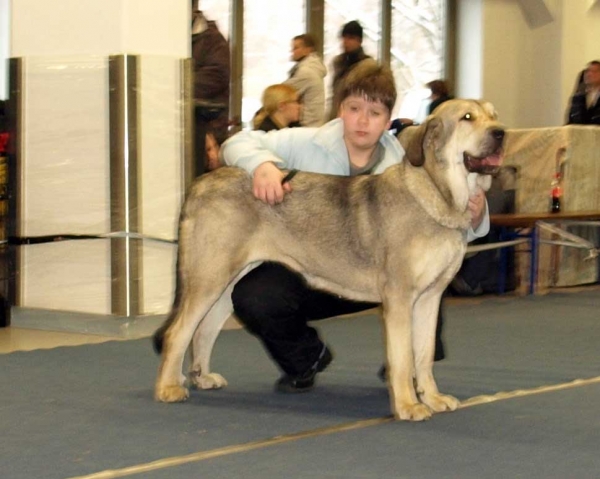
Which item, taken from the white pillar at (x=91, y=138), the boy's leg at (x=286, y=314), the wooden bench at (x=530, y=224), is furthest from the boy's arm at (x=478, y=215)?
the wooden bench at (x=530, y=224)

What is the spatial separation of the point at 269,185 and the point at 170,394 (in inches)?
33.8

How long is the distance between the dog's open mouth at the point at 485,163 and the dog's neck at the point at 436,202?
0.15 meters

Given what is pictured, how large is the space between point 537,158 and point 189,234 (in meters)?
5.50

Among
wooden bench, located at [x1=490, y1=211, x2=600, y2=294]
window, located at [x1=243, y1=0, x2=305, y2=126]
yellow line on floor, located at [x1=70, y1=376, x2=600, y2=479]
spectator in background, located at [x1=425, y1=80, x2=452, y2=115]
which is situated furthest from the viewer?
window, located at [x1=243, y1=0, x2=305, y2=126]

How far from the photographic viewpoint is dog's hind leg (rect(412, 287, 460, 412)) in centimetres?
435

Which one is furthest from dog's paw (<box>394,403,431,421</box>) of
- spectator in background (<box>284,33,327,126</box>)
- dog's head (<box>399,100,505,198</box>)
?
→ spectator in background (<box>284,33,327,126</box>)

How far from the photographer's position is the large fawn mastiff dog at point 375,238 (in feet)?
13.6

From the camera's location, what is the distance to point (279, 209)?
441 cm

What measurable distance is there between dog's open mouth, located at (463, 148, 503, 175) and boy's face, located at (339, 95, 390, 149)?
0.58 metres

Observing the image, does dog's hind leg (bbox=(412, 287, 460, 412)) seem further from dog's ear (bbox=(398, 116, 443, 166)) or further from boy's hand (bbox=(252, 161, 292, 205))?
boy's hand (bbox=(252, 161, 292, 205))

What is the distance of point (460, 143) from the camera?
13.4 ft

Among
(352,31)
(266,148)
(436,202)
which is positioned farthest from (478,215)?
(352,31)

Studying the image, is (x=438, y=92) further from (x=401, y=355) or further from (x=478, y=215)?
(x=401, y=355)

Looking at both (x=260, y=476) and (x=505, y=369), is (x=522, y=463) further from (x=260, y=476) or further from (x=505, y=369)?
(x=505, y=369)
